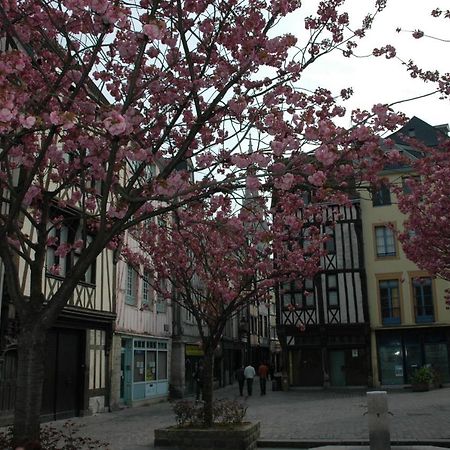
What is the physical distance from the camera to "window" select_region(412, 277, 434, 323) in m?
26.0

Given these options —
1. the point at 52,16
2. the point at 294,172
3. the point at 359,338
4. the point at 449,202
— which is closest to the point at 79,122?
the point at 52,16

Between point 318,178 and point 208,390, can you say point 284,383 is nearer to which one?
point 208,390

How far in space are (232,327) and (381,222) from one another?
11518 millimetres

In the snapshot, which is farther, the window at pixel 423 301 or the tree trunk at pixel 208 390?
the window at pixel 423 301

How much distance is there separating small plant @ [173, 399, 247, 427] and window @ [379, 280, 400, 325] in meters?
18.0

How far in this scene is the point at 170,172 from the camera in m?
6.00

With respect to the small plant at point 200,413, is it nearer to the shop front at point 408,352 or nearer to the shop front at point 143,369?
the shop front at point 143,369

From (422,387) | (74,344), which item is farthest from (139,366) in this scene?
(422,387)

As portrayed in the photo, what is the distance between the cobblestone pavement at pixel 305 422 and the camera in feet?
32.2

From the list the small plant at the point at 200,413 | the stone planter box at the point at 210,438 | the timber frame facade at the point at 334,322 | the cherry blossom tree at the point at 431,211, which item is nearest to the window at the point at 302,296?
the timber frame facade at the point at 334,322

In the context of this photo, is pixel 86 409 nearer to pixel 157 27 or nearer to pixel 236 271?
pixel 236 271

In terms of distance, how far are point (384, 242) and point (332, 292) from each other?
351 centimetres

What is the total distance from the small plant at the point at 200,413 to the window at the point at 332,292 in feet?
57.1

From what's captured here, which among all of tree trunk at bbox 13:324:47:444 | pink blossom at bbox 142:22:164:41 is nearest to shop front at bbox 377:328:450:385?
tree trunk at bbox 13:324:47:444
